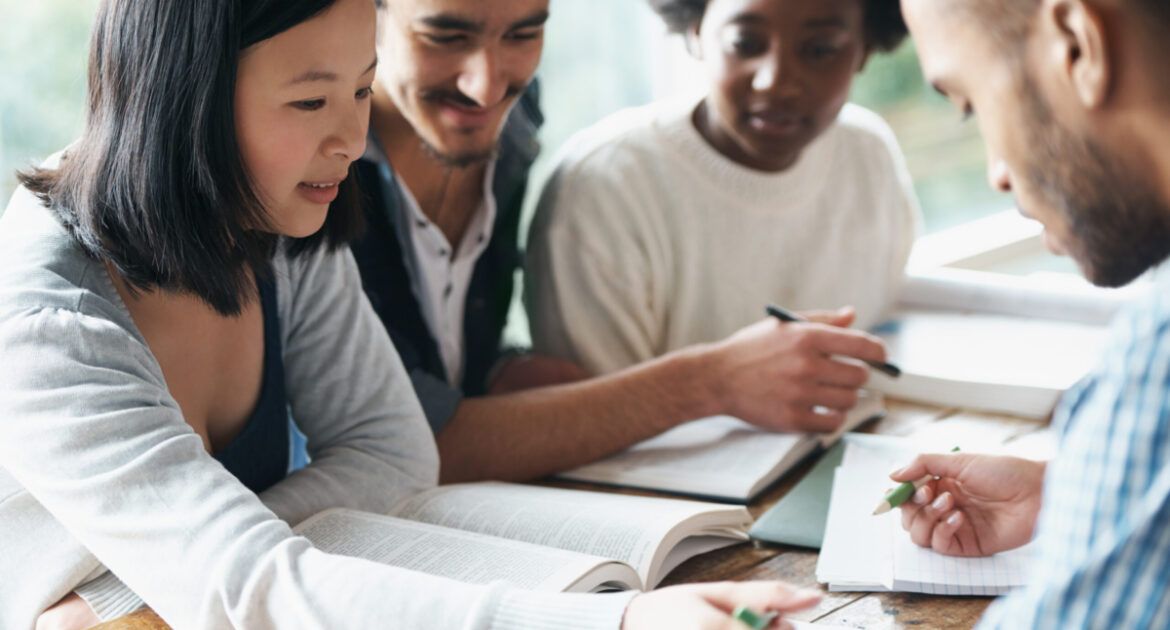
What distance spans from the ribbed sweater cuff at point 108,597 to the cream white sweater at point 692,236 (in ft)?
2.79

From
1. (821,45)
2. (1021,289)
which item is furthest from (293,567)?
(1021,289)

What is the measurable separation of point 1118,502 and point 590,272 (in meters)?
1.20

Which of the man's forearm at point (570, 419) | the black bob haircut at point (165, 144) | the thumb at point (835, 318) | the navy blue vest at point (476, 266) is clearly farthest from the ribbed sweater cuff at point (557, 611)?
the thumb at point (835, 318)

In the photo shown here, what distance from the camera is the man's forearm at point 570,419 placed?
1562mm

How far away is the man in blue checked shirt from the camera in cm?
71

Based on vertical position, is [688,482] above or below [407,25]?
below

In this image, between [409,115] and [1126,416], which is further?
[409,115]

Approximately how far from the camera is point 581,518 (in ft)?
4.15

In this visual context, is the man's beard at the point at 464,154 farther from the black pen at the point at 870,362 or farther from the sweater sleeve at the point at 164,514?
the sweater sleeve at the point at 164,514

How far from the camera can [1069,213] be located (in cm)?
88

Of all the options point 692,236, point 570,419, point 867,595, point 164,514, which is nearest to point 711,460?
point 570,419

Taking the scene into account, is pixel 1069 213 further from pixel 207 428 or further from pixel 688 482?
pixel 207 428

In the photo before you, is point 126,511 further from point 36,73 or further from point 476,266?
point 36,73

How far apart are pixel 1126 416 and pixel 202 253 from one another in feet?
2.53
